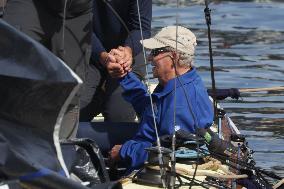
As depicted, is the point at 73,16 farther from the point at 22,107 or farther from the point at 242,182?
the point at 22,107

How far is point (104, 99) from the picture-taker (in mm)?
8117

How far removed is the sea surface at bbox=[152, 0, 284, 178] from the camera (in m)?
11.7

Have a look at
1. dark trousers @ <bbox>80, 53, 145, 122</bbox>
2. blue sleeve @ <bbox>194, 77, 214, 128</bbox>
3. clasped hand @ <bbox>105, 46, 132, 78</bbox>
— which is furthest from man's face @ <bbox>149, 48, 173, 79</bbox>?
dark trousers @ <bbox>80, 53, 145, 122</bbox>

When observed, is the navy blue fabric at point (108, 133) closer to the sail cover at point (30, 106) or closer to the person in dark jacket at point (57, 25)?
the person in dark jacket at point (57, 25)

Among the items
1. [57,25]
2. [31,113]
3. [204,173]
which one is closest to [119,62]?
[57,25]

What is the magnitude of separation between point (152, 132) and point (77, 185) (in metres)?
2.54

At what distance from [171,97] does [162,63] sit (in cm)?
25

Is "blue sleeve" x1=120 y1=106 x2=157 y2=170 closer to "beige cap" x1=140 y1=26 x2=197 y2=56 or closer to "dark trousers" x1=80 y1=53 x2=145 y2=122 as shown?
"beige cap" x1=140 y1=26 x2=197 y2=56

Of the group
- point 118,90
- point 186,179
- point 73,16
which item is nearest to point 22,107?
point 186,179

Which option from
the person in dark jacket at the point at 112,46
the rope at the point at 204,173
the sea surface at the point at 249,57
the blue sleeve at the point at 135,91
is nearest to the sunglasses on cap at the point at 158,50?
the blue sleeve at the point at 135,91

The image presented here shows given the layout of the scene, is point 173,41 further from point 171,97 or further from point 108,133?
point 108,133

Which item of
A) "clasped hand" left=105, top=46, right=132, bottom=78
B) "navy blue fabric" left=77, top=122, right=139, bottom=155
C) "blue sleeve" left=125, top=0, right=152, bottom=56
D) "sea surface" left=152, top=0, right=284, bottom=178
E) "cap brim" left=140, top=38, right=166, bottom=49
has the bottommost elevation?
"sea surface" left=152, top=0, right=284, bottom=178

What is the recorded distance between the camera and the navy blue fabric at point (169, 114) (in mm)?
6508

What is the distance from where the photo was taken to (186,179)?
6.04 metres
